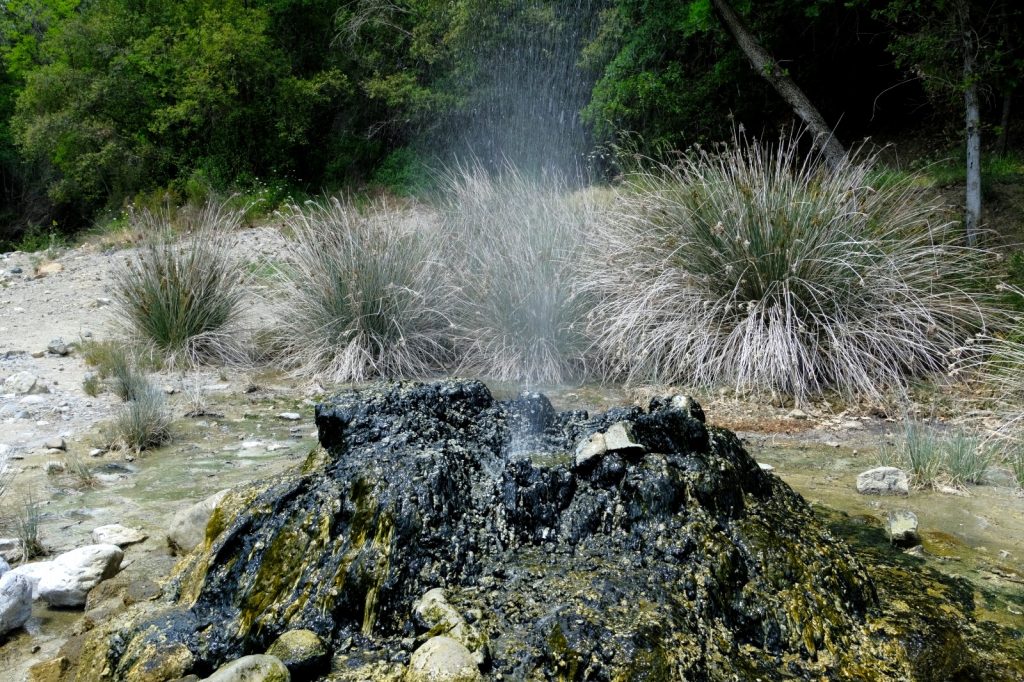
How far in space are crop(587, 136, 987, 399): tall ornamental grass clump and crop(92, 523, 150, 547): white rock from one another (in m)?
3.50

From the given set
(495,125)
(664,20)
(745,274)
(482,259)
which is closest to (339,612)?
(745,274)

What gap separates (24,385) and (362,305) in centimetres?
275

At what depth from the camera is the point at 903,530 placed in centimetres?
322

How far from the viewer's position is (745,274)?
18.8 ft

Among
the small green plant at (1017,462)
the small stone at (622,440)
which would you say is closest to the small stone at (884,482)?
the small green plant at (1017,462)

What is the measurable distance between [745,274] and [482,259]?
2.44 meters

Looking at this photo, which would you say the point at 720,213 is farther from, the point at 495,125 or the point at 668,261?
the point at 495,125

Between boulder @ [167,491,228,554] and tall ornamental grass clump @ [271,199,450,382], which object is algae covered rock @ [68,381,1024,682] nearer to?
boulder @ [167,491,228,554]

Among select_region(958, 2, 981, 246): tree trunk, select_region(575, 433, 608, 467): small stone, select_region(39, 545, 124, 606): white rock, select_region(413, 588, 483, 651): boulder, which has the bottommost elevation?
select_region(39, 545, 124, 606): white rock

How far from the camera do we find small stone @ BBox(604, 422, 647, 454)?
9.56 feet

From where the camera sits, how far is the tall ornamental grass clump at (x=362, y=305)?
6969 millimetres

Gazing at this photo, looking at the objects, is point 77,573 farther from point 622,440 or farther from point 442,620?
point 622,440

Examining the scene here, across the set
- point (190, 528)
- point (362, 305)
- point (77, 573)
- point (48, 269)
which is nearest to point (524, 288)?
point (362, 305)

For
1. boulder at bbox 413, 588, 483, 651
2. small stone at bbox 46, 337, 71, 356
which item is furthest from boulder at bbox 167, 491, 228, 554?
small stone at bbox 46, 337, 71, 356
